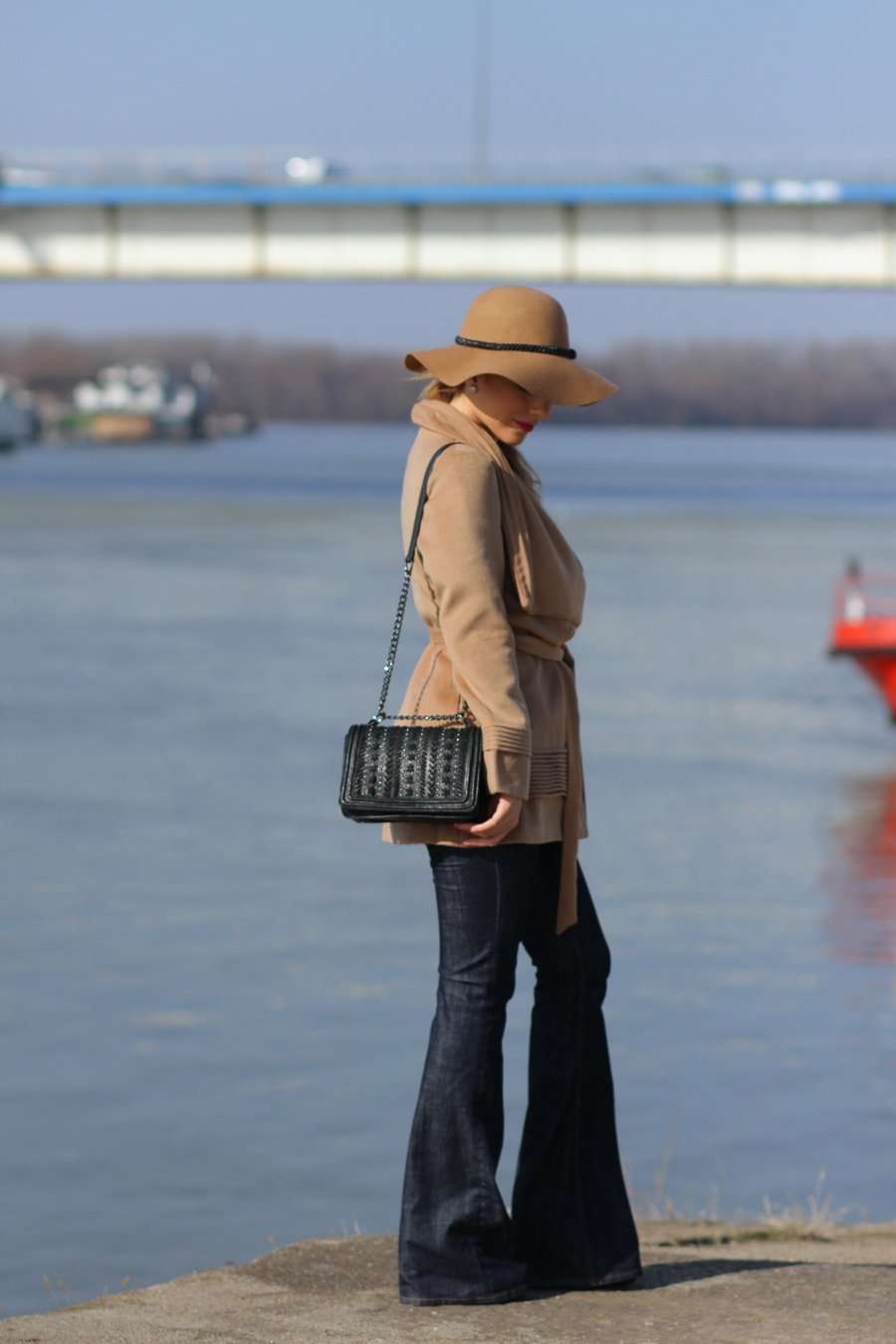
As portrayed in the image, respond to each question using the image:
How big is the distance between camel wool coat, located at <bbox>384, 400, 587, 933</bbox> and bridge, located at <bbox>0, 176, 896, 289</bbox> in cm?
4256

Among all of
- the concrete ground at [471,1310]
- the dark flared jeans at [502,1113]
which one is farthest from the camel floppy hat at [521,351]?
the concrete ground at [471,1310]

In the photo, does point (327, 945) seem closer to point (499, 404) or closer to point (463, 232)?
point (499, 404)

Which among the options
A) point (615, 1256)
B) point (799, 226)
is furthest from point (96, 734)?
point (799, 226)

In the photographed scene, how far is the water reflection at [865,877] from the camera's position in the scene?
10102mm

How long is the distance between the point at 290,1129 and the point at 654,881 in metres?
4.57

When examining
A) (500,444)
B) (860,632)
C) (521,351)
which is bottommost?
(860,632)

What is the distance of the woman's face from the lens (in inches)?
161

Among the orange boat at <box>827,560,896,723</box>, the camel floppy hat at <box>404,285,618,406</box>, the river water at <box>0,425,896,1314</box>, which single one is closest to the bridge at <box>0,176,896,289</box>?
the river water at <box>0,425,896,1314</box>

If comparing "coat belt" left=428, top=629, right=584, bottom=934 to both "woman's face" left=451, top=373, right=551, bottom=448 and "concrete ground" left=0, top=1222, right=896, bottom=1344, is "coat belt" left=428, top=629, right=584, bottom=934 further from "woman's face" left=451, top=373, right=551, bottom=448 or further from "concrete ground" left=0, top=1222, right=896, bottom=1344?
"concrete ground" left=0, top=1222, right=896, bottom=1344

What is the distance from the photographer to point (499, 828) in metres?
3.96

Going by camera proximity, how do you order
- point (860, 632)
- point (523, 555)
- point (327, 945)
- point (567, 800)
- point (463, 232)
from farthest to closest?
point (463, 232) → point (860, 632) → point (327, 945) → point (567, 800) → point (523, 555)

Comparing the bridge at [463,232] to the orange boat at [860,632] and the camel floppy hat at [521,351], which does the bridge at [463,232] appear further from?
the camel floppy hat at [521,351]

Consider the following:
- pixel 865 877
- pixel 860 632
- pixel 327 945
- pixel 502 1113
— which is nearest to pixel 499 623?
pixel 502 1113

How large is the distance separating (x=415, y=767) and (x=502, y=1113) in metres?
0.69
